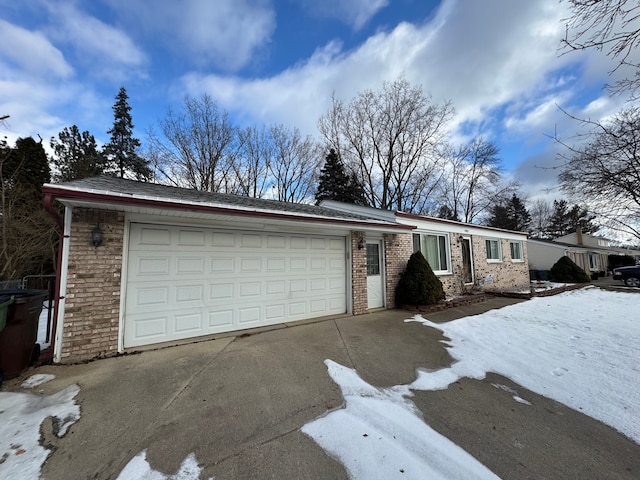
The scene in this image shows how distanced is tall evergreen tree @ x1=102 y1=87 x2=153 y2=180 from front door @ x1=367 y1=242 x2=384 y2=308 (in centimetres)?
1809

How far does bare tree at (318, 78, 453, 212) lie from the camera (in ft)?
62.3

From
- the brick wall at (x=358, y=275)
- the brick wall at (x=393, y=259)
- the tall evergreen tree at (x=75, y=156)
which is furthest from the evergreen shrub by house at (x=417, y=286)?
the tall evergreen tree at (x=75, y=156)

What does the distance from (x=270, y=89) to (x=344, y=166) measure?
33.1 ft

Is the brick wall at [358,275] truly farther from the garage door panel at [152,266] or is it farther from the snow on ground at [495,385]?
the garage door panel at [152,266]

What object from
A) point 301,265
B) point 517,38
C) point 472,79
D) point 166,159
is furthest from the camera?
point 166,159

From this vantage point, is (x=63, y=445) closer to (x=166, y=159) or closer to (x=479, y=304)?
(x=479, y=304)

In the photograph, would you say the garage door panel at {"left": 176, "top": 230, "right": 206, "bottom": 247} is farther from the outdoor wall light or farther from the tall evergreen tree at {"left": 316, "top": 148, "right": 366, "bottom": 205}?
the tall evergreen tree at {"left": 316, "top": 148, "right": 366, "bottom": 205}

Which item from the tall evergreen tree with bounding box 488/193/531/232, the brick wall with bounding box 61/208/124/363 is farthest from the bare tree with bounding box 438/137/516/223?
the brick wall with bounding box 61/208/124/363

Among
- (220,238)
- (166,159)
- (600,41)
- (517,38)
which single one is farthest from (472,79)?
(166,159)

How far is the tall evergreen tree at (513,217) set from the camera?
3225cm

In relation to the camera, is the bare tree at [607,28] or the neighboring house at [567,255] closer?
the bare tree at [607,28]

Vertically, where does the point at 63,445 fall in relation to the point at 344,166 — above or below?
below

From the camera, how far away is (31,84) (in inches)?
289

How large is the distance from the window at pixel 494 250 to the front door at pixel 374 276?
732 cm
